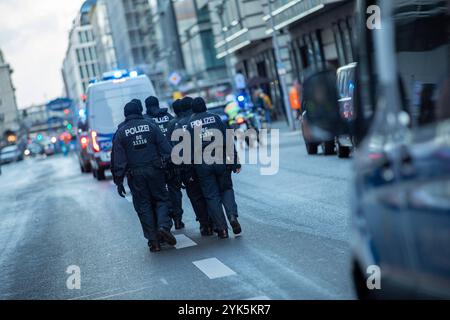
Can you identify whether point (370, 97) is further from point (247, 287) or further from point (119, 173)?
point (119, 173)

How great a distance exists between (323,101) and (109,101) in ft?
75.0

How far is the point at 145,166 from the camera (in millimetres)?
12117

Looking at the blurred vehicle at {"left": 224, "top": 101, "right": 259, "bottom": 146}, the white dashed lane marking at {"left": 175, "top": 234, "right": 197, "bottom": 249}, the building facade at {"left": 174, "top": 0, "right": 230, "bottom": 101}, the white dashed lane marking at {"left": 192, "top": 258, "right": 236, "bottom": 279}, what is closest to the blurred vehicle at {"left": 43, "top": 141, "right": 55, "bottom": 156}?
the building facade at {"left": 174, "top": 0, "right": 230, "bottom": 101}

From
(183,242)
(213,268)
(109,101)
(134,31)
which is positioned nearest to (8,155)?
(134,31)

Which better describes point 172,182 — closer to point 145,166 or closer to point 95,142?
point 145,166

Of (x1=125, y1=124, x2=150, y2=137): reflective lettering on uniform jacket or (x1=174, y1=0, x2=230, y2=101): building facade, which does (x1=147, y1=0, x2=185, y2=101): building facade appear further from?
(x1=125, y1=124, x2=150, y2=137): reflective lettering on uniform jacket

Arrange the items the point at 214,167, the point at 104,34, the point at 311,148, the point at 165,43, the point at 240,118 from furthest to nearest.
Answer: the point at 104,34
the point at 165,43
the point at 240,118
the point at 311,148
the point at 214,167

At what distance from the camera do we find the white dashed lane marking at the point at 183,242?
12.2 metres

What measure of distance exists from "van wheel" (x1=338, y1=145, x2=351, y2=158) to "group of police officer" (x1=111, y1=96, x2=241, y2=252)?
442 inches

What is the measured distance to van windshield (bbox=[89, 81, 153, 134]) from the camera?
28.1 m

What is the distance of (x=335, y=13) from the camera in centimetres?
4147

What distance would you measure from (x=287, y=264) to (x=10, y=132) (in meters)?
184

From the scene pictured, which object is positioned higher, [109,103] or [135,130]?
[135,130]

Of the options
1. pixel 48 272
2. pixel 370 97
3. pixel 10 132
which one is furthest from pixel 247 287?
pixel 10 132
